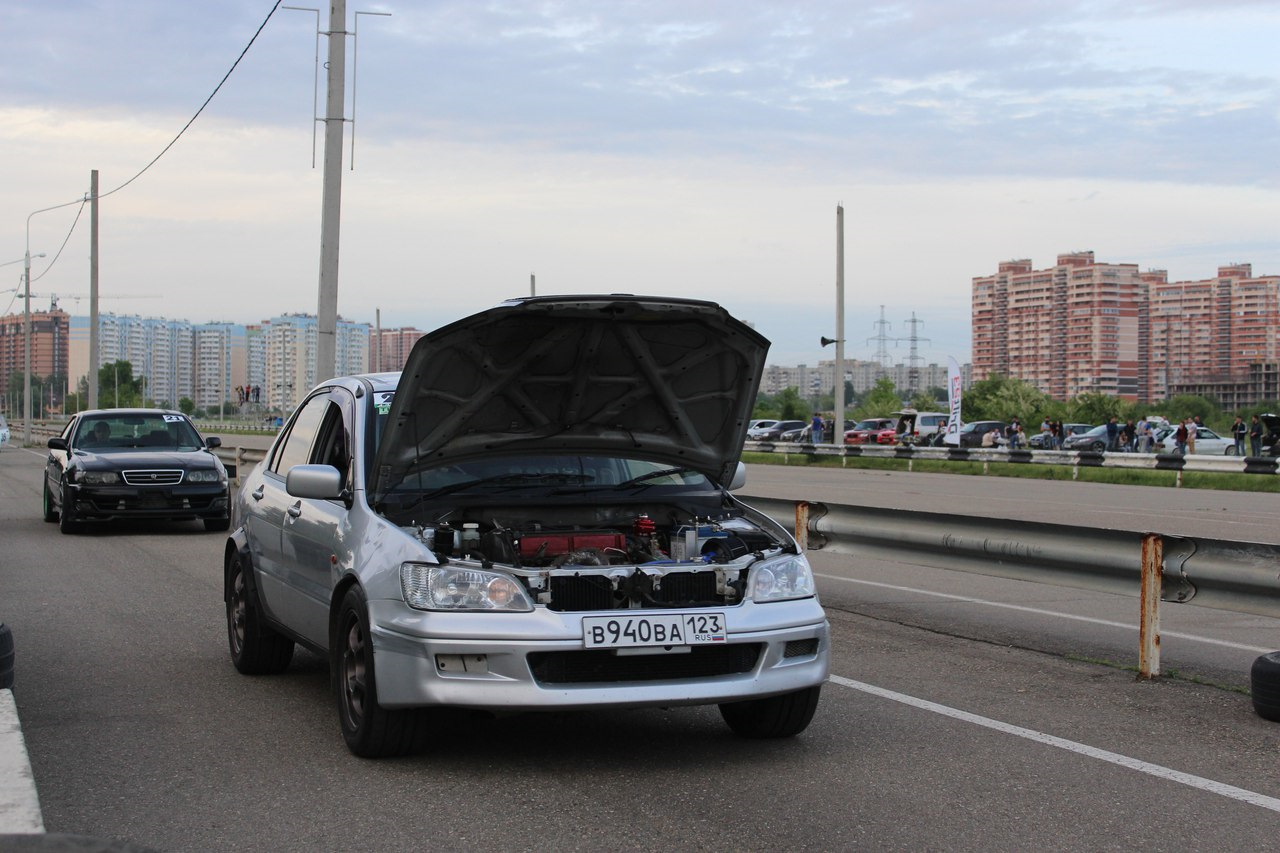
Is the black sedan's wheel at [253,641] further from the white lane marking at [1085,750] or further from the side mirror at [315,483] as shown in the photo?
the white lane marking at [1085,750]

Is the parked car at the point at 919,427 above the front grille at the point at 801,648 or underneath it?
above

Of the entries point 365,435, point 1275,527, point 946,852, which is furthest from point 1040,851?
point 1275,527

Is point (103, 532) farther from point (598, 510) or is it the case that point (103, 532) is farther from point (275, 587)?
point (598, 510)

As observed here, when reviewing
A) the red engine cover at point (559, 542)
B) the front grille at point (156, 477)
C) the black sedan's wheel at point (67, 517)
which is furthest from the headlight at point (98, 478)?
the red engine cover at point (559, 542)

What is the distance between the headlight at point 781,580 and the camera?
223 inches

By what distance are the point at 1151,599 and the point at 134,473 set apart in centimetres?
1236

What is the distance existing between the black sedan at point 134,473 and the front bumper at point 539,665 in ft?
38.8

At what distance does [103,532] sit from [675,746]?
Answer: 1313 centimetres

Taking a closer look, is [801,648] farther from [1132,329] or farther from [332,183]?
[1132,329]

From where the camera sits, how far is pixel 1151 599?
759 cm

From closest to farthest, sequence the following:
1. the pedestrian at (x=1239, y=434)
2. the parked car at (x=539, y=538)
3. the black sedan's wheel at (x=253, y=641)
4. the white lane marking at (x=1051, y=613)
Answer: the parked car at (x=539, y=538) < the black sedan's wheel at (x=253, y=641) < the white lane marking at (x=1051, y=613) < the pedestrian at (x=1239, y=434)

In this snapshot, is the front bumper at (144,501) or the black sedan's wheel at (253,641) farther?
the front bumper at (144,501)

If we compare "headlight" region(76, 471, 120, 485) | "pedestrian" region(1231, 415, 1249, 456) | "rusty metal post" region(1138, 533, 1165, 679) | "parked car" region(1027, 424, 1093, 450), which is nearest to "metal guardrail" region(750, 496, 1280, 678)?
"rusty metal post" region(1138, 533, 1165, 679)

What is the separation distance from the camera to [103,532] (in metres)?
17.2
